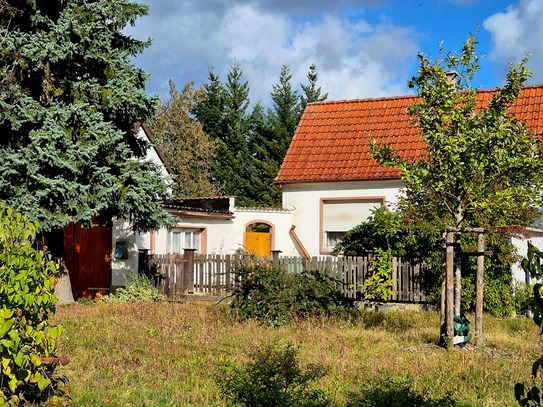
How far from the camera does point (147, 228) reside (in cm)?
1828

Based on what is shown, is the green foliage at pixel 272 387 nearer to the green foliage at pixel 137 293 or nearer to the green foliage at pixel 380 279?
the green foliage at pixel 380 279

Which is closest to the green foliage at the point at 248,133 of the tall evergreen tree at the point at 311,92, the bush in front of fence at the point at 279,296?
the tall evergreen tree at the point at 311,92

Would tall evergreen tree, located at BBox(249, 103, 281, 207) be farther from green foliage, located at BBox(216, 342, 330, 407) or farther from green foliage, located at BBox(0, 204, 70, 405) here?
green foliage, located at BBox(0, 204, 70, 405)

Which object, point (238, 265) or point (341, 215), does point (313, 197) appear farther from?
point (238, 265)

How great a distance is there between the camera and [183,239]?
24922 mm

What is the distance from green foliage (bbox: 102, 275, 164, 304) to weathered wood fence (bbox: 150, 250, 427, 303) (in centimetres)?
67

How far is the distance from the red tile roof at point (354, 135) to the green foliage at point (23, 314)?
1763 centimetres

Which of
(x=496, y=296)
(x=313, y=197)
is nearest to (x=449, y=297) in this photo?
(x=496, y=296)

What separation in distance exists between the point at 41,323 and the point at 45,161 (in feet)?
34.4

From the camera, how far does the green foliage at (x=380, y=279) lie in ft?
56.9

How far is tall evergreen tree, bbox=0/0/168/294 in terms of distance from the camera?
1622 cm

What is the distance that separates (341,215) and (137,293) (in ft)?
26.4

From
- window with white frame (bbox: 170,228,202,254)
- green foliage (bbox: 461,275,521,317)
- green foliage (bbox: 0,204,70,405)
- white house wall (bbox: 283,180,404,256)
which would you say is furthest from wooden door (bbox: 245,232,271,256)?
green foliage (bbox: 0,204,70,405)

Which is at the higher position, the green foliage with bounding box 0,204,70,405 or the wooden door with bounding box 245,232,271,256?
the wooden door with bounding box 245,232,271,256
